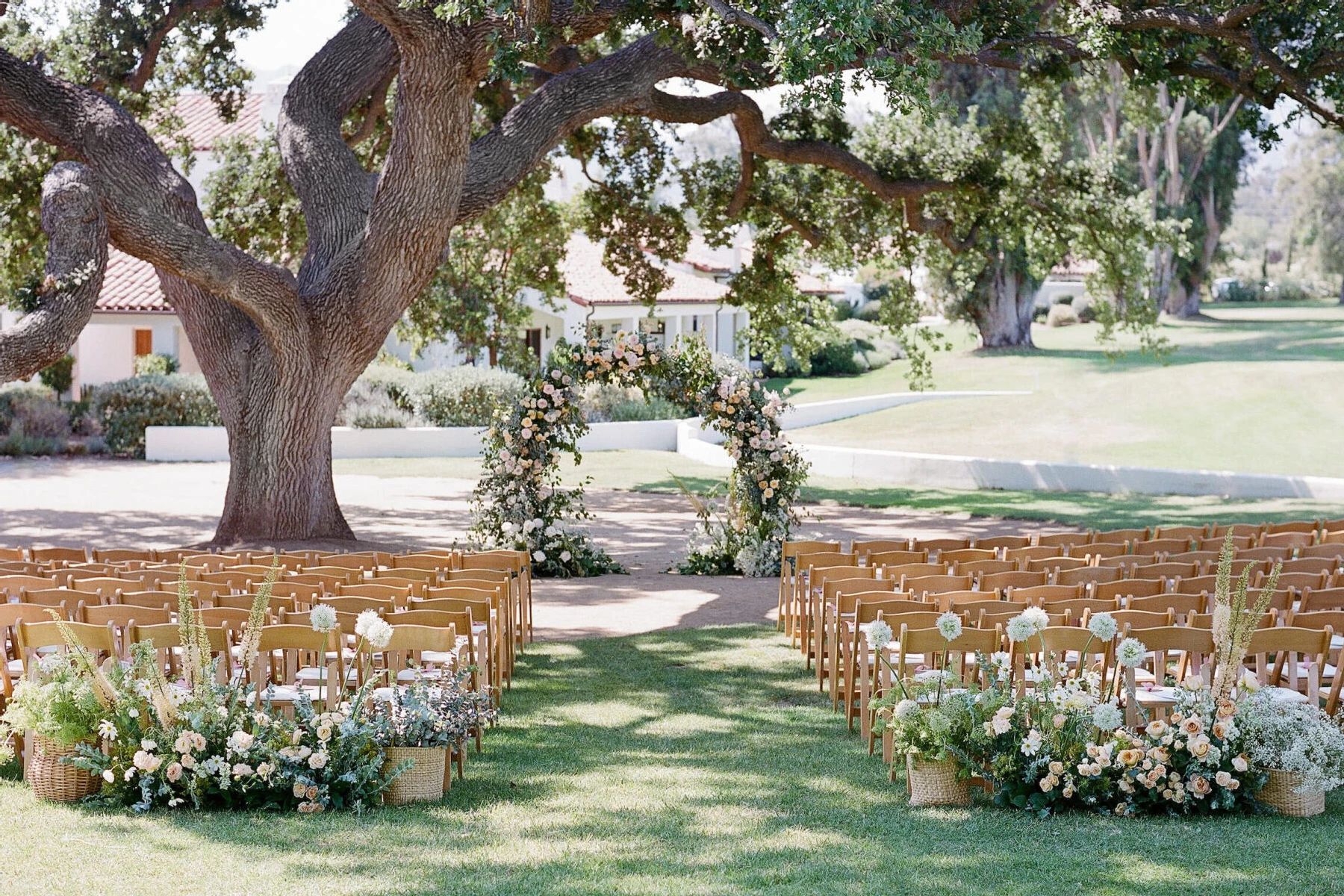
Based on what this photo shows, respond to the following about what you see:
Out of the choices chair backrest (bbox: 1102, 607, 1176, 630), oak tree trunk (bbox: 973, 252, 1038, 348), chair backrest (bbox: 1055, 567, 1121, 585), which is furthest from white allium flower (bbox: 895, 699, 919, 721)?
oak tree trunk (bbox: 973, 252, 1038, 348)

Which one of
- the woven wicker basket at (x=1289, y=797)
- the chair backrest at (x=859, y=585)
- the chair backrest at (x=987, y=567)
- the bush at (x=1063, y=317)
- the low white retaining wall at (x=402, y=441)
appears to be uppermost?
the bush at (x=1063, y=317)

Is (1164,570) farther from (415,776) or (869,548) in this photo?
(415,776)

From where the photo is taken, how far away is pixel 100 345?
3303cm

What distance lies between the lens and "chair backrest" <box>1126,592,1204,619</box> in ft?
28.3

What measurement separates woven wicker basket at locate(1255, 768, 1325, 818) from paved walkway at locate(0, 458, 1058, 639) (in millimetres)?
6521

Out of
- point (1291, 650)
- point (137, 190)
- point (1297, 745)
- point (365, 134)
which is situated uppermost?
point (365, 134)

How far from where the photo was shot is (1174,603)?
8.65 meters

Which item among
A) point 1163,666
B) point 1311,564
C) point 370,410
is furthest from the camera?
point 370,410

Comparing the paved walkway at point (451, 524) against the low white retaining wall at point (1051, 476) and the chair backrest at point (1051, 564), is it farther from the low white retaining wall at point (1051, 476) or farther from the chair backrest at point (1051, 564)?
the chair backrest at point (1051, 564)

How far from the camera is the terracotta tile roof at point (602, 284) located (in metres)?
38.9

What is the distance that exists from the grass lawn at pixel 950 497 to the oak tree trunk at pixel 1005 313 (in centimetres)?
2104

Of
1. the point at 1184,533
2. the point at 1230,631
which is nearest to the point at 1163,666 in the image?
the point at 1230,631

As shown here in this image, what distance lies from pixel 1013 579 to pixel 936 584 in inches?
24.8

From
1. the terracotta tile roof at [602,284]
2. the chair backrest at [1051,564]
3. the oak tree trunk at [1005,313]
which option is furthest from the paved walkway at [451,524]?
the oak tree trunk at [1005,313]
